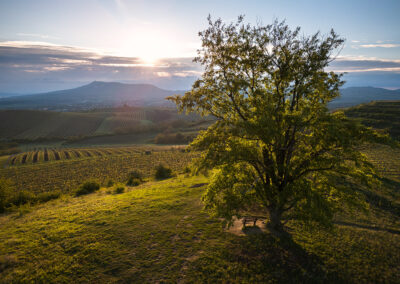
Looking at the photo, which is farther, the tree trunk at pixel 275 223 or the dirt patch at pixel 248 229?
the dirt patch at pixel 248 229

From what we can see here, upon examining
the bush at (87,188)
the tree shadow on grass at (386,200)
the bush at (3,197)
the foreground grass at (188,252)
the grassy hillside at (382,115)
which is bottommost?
the bush at (87,188)

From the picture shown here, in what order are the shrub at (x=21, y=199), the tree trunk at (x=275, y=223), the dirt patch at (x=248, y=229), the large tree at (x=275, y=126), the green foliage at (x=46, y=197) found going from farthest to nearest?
the green foliage at (x=46, y=197) → the shrub at (x=21, y=199) → the dirt patch at (x=248, y=229) → the tree trunk at (x=275, y=223) → the large tree at (x=275, y=126)

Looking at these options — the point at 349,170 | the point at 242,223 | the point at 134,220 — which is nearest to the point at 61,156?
the point at 134,220

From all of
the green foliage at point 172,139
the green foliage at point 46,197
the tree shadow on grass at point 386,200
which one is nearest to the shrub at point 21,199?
the green foliage at point 46,197

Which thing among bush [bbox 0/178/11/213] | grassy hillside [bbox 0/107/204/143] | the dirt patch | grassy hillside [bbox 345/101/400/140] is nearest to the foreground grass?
the dirt patch

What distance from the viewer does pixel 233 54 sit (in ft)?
42.6

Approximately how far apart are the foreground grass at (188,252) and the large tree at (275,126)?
272 cm

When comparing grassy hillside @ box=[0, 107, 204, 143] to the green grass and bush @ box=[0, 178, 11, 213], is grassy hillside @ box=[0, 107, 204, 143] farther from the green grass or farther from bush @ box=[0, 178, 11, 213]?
the green grass

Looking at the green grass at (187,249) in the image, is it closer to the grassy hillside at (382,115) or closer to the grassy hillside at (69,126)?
the grassy hillside at (382,115)

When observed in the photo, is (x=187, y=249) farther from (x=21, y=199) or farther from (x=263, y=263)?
(x=21, y=199)

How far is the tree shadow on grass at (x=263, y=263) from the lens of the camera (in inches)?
441

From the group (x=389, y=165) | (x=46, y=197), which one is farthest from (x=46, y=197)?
(x=389, y=165)

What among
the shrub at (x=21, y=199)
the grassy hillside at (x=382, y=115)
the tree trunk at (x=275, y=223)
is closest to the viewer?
the tree trunk at (x=275, y=223)

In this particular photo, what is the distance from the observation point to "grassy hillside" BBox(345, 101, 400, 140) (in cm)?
7472
